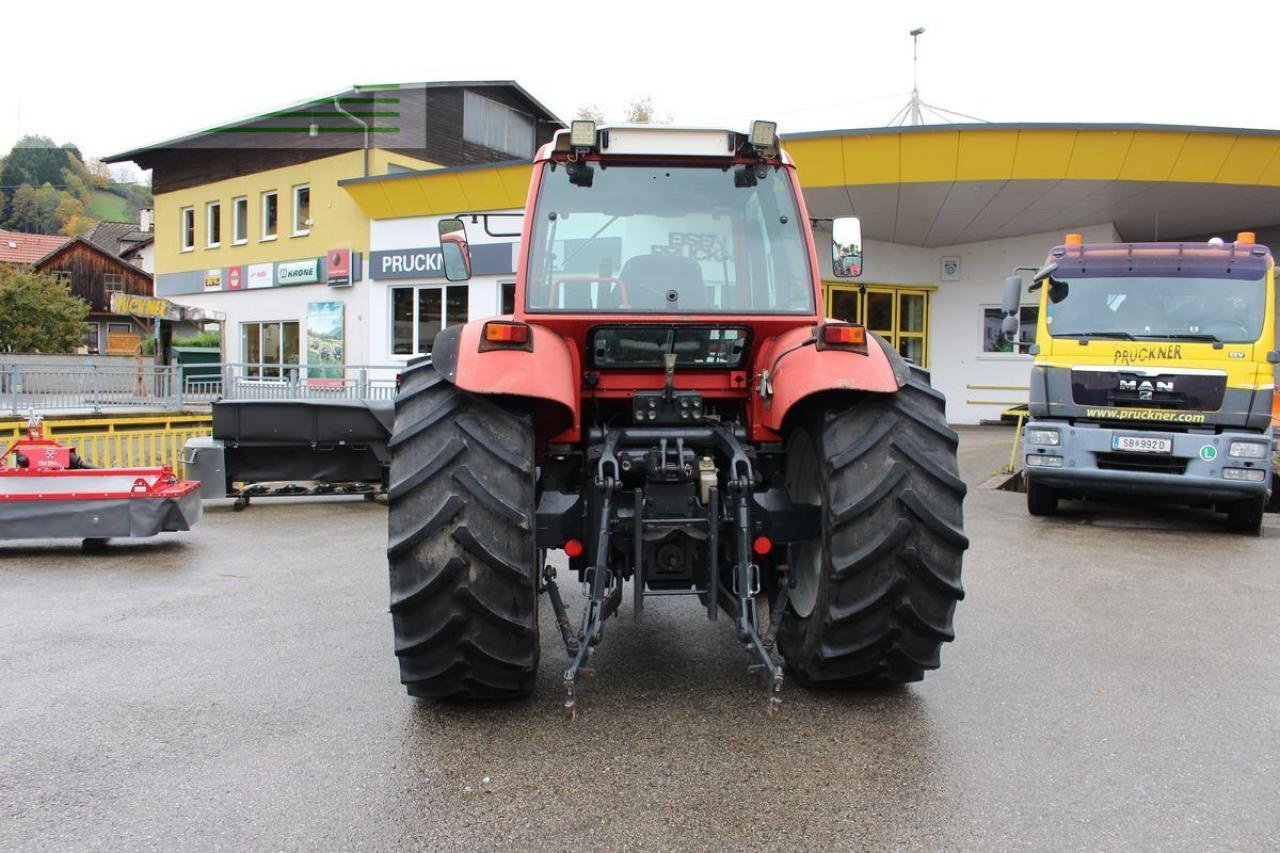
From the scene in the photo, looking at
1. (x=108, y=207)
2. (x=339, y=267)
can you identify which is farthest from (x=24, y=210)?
(x=339, y=267)

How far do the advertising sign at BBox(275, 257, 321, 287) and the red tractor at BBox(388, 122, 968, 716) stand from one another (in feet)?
69.6

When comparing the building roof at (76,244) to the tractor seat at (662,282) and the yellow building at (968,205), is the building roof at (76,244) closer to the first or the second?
the yellow building at (968,205)

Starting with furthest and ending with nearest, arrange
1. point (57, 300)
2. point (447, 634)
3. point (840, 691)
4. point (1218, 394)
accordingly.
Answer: point (57, 300) → point (1218, 394) → point (840, 691) → point (447, 634)

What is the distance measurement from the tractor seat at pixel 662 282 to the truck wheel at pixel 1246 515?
7081 mm

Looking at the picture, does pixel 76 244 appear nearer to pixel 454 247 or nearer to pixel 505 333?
pixel 454 247

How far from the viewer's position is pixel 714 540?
361 cm

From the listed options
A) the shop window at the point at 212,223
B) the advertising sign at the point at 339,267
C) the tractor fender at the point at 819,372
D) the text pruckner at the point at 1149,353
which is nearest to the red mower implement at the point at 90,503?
the tractor fender at the point at 819,372

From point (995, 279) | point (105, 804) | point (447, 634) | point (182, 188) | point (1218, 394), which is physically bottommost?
point (105, 804)

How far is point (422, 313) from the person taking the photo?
21.8m

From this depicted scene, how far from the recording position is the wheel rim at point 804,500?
3.99 m

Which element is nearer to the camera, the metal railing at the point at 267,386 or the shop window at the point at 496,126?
the metal railing at the point at 267,386

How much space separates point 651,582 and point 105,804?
6.66 ft

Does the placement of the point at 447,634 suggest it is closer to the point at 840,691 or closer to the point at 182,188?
the point at 840,691

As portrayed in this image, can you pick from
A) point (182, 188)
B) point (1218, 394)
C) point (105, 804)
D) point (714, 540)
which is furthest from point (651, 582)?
point (182, 188)
